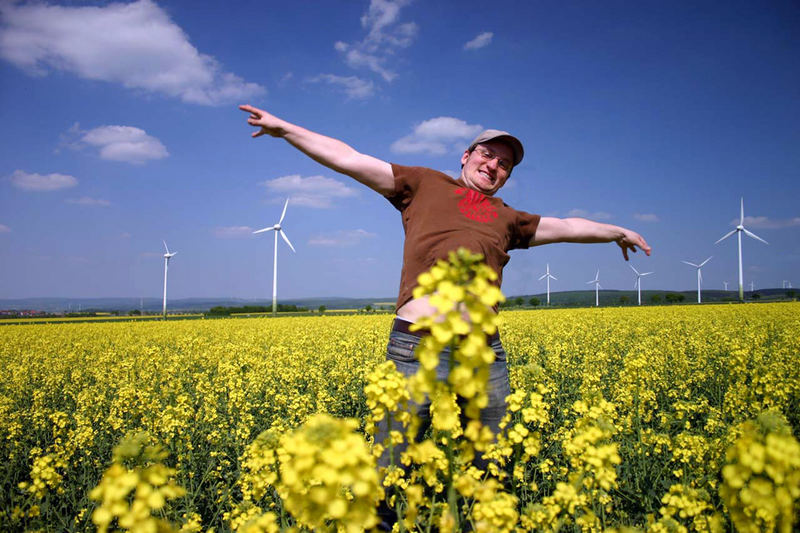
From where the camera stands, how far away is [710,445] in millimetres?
3744

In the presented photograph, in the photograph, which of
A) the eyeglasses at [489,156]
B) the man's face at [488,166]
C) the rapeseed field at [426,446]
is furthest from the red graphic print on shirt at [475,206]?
the rapeseed field at [426,446]

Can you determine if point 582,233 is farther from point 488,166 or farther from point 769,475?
point 769,475

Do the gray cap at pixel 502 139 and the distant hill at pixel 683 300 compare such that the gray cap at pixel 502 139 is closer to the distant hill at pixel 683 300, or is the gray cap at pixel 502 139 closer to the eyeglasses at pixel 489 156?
the eyeglasses at pixel 489 156

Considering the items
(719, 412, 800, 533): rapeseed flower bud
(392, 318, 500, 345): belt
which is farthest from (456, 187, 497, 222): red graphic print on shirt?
(719, 412, 800, 533): rapeseed flower bud

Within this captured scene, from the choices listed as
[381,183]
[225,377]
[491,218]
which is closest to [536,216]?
[491,218]

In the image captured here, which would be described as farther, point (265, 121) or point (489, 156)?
point (489, 156)

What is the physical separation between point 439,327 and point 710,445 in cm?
393

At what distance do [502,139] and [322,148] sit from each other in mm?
1447

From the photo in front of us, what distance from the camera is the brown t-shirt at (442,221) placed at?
2951 mm

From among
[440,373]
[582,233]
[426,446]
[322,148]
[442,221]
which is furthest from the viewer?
[582,233]

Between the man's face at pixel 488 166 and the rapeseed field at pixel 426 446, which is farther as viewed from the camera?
the man's face at pixel 488 166

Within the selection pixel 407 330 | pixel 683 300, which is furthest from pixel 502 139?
pixel 683 300

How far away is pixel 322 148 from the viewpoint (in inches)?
115

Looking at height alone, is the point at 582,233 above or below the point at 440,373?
above
